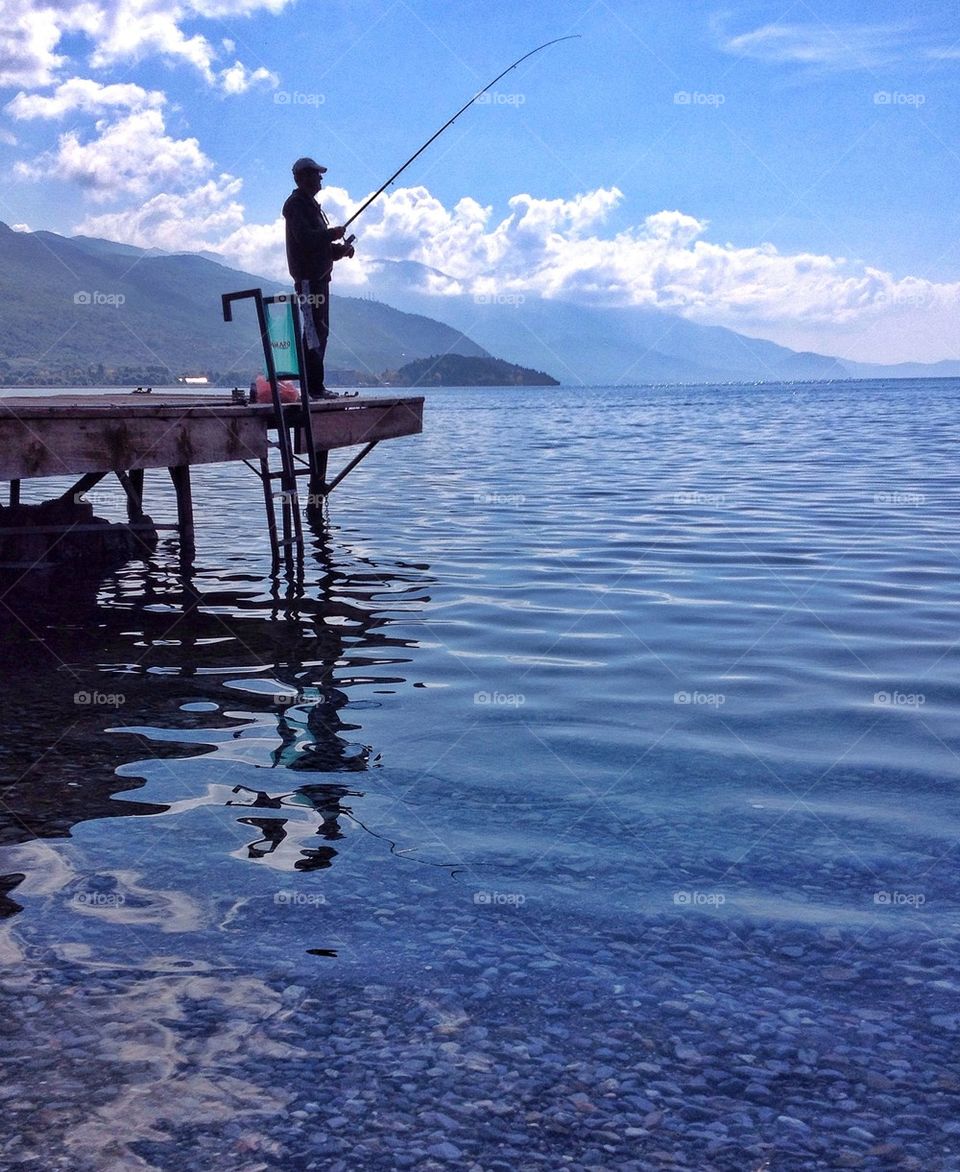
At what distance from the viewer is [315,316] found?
12539 millimetres

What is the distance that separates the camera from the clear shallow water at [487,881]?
287cm

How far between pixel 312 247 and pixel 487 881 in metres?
9.74

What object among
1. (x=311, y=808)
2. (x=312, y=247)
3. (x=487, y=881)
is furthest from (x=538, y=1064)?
(x=312, y=247)

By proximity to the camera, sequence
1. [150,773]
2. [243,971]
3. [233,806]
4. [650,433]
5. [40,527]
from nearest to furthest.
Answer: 1. [243,971]
2. [233,806]
3. [150,773]
4. [40,527]
5. [650,433]

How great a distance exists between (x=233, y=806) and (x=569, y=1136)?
2594mm

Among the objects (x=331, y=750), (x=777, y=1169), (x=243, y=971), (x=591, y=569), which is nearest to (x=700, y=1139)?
(x=777, y=1169)

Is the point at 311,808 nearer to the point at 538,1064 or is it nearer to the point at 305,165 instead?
the point at 538,1064

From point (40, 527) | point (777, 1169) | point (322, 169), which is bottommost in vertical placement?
point (777, 1169)

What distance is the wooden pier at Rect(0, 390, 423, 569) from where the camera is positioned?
817cm

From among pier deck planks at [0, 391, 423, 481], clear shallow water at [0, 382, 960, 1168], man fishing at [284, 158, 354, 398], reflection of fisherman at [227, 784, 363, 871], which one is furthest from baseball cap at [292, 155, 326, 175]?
reflection of fisherman at [227, 784, 363, 871]

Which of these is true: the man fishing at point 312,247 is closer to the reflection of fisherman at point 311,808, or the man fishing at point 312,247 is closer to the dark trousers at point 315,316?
the dark trousers at point 315,316

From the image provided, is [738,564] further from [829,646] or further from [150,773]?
[150,773]

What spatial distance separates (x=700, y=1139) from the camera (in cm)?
275

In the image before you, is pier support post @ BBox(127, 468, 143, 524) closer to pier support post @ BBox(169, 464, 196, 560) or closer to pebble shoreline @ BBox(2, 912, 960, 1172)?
pier support post @ BBox(169, 464, 196, 560)
